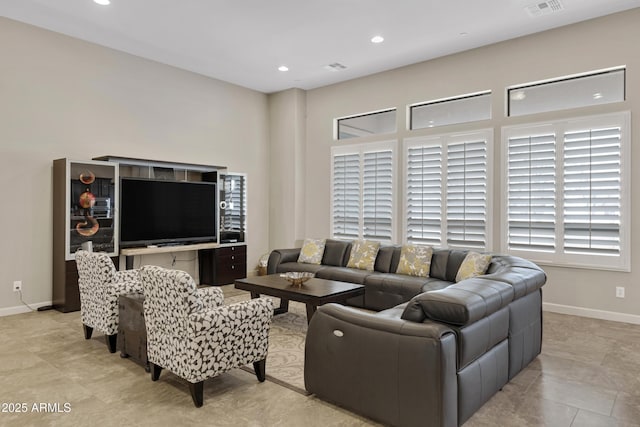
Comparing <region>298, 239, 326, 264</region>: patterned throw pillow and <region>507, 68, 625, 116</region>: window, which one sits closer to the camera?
<region>507, 68, 625, 116</region>: window

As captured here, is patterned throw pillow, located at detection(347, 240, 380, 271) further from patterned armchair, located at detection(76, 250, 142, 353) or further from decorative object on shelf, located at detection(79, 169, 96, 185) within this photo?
decorative object on shelf, located at detection(79, 169, 96, 185)

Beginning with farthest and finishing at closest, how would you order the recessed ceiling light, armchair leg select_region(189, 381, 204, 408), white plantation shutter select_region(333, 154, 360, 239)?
white plantation shutter select_region(333, 154, 360, 239), the recessed ceiling light, armchair leg select_region(189, 381, 204, 408)

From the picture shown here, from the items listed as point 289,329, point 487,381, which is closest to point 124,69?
point 289,329

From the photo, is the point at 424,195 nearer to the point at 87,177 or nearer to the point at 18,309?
the point at 87,177

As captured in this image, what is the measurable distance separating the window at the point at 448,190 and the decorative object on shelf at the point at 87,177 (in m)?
4.43

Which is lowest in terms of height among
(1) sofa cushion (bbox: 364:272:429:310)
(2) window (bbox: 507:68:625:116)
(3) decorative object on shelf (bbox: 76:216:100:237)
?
(1) sofa cushion (bbox: 364:272:429:310)

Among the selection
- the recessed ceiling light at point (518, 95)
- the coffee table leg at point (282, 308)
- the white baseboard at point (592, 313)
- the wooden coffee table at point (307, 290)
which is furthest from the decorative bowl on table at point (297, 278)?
the recessed ceiling light at point (518, 95)

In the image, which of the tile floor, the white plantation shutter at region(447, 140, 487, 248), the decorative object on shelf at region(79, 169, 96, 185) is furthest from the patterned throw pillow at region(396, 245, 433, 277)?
the decorative object on shelf at region(79, 169, 96, 185)

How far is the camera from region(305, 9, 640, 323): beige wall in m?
4.86

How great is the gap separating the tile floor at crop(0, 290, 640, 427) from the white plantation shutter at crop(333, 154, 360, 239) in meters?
3.78

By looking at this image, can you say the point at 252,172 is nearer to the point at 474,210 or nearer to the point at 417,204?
the point at 417,204

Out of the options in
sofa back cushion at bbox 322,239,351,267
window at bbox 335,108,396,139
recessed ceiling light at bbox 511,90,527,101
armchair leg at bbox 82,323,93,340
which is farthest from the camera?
window at bbox 335,108,396,139

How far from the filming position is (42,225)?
5.39 metres

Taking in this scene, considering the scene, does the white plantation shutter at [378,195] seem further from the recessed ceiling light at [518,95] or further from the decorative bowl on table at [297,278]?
the decorative bowl on table at [297,278]
